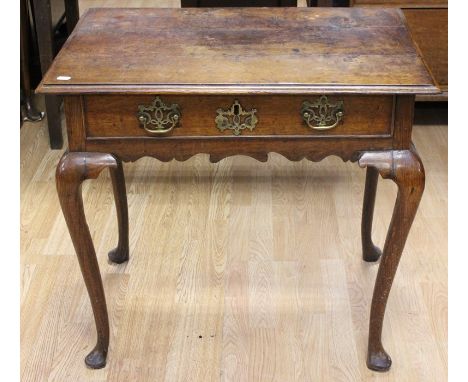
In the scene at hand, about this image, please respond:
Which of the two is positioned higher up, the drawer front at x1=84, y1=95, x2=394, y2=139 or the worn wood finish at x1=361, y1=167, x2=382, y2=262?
the drawer front at x1=84, y1=95, x2=394, y2=139

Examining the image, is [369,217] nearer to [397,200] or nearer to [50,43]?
[397,200]

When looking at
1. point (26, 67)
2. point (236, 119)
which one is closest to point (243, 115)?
point (236, 119)

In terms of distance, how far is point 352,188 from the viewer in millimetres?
2945

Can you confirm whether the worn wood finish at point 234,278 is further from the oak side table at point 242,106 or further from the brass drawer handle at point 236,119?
the brass drawer handle at point 236,119

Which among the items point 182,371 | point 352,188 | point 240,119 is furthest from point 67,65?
point 352,188

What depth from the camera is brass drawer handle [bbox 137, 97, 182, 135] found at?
181cm

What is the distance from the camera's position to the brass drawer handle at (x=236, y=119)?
5.99 feet

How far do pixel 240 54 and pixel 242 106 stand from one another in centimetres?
17

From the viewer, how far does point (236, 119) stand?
1.84 metres

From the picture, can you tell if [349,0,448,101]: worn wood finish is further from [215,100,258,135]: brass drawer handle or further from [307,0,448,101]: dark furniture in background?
[215,100,258,135]: brass drawer handle

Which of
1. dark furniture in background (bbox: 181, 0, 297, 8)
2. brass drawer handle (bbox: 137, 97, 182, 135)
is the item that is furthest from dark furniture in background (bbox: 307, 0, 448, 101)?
brass drawer handle (bbox: 137, 97, 182, 135)

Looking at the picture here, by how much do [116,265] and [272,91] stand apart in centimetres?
96

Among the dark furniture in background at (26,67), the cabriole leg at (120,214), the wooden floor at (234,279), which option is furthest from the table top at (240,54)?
the dark furniture in background at (26,67)

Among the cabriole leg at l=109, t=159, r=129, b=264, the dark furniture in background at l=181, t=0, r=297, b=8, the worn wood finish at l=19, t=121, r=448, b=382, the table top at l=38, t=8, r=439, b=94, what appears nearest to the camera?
the table top at l=38, t=8, r=439, b=94
